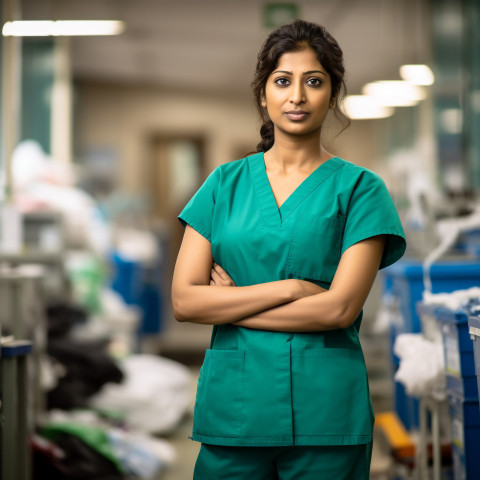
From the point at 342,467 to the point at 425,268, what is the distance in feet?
4.46

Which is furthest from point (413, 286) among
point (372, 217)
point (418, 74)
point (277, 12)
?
point (418, 74)

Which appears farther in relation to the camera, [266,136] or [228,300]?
[266,136]

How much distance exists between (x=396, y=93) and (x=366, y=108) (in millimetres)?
3274

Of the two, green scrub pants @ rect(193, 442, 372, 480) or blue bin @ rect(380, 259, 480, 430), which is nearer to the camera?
green scrub pants @ rect(193, 442, 372, 480)

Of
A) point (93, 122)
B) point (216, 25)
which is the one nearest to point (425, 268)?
point (216, 25)

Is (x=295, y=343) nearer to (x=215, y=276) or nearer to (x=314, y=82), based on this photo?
(x=215, y=276)

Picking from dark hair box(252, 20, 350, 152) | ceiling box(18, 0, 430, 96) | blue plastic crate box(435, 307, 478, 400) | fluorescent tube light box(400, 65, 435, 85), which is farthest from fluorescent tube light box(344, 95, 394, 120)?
dark hair box(252, 20, 350, 152)

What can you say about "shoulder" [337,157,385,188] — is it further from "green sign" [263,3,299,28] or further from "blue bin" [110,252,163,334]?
"blue bin" [110,252,163,334]

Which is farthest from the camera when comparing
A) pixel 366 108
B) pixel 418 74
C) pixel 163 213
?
pixel 163 213

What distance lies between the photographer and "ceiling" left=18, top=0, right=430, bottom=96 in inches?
287

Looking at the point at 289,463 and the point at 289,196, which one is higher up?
the point at 289,196

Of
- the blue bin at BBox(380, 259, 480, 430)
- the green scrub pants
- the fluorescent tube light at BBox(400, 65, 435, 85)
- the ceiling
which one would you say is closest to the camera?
the green scrub pants

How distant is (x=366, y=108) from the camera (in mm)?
11594

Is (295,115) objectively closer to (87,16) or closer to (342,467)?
(342,467)
